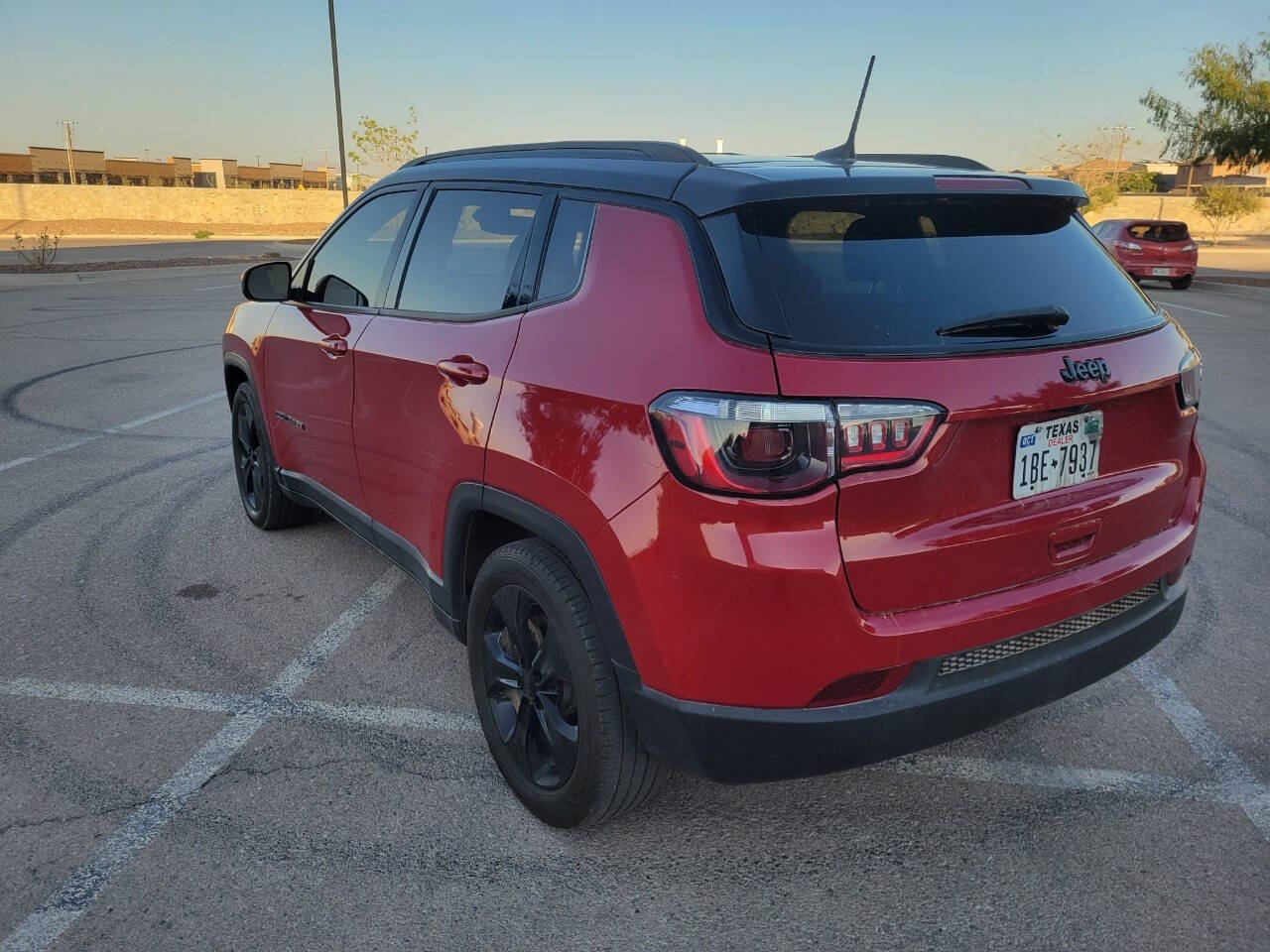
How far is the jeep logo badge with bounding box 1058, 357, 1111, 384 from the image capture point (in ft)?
7.53

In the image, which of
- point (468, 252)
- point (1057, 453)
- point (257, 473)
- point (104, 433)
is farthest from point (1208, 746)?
point (104, 433)

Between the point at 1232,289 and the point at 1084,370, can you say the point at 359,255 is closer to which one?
the point at 1084,370

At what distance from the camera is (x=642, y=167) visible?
2.58 m

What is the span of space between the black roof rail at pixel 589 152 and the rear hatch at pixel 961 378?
0.44m

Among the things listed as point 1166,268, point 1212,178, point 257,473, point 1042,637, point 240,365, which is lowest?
point 1166,268

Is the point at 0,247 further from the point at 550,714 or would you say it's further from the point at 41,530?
the point at 550,714

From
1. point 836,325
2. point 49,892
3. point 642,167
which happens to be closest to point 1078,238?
point 836,325

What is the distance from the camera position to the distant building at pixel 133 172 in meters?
78.7

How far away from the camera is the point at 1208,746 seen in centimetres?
314

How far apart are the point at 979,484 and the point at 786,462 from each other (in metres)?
0.48

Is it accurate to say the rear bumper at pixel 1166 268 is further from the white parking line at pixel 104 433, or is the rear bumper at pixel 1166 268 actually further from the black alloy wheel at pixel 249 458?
the black alloy wheel at pixel 249 458

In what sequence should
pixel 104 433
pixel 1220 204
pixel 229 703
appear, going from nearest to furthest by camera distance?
1. pixel 229 703
2. pixel 104 433
3. pixel 1220 204

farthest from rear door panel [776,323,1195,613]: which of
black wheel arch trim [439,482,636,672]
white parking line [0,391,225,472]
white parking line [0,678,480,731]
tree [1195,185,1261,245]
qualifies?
tree [1195,185,1261,245]

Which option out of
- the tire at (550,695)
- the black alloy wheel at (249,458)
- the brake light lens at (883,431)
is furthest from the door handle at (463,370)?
the black alloy wheel at (249,458)
